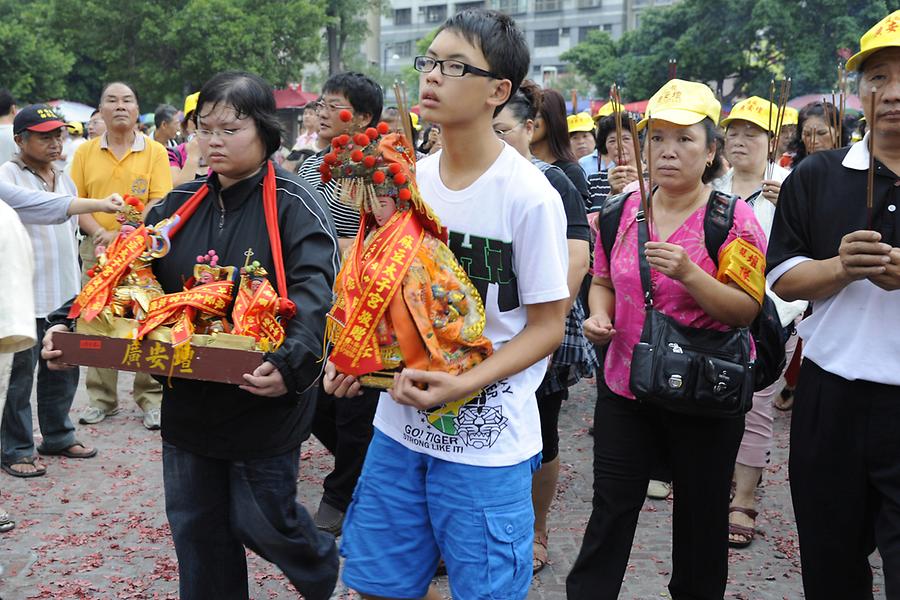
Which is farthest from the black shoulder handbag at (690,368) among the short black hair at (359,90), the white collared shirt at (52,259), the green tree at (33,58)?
the green tree at (33,58)

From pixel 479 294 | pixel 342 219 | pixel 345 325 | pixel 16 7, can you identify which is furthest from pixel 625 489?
pixel 16 7

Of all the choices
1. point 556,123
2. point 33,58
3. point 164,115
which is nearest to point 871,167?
point 556,123

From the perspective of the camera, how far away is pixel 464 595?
2.72 m

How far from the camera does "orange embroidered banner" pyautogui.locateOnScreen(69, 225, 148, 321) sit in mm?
3125

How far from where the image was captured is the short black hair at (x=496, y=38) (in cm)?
265

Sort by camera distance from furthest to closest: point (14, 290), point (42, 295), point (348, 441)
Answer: point (42, 295) → point (348, 441) → point (14, 290)

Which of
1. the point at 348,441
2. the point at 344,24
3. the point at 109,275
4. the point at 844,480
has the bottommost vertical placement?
the point at 348,441

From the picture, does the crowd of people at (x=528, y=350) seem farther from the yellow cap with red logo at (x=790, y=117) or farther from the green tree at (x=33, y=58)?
the green tree at (x=33, y=58)

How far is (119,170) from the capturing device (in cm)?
698

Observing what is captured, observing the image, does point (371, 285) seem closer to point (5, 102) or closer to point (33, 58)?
point (5, 102)

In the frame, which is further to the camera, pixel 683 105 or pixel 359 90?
pixel 359 90

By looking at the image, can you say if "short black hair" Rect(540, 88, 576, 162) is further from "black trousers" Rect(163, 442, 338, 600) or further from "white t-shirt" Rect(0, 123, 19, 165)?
"white t-shirt" Rect(0, 123, 19, 165)

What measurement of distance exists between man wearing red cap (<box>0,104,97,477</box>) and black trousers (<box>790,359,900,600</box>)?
15.1 feet

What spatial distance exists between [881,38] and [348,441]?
3.16m
